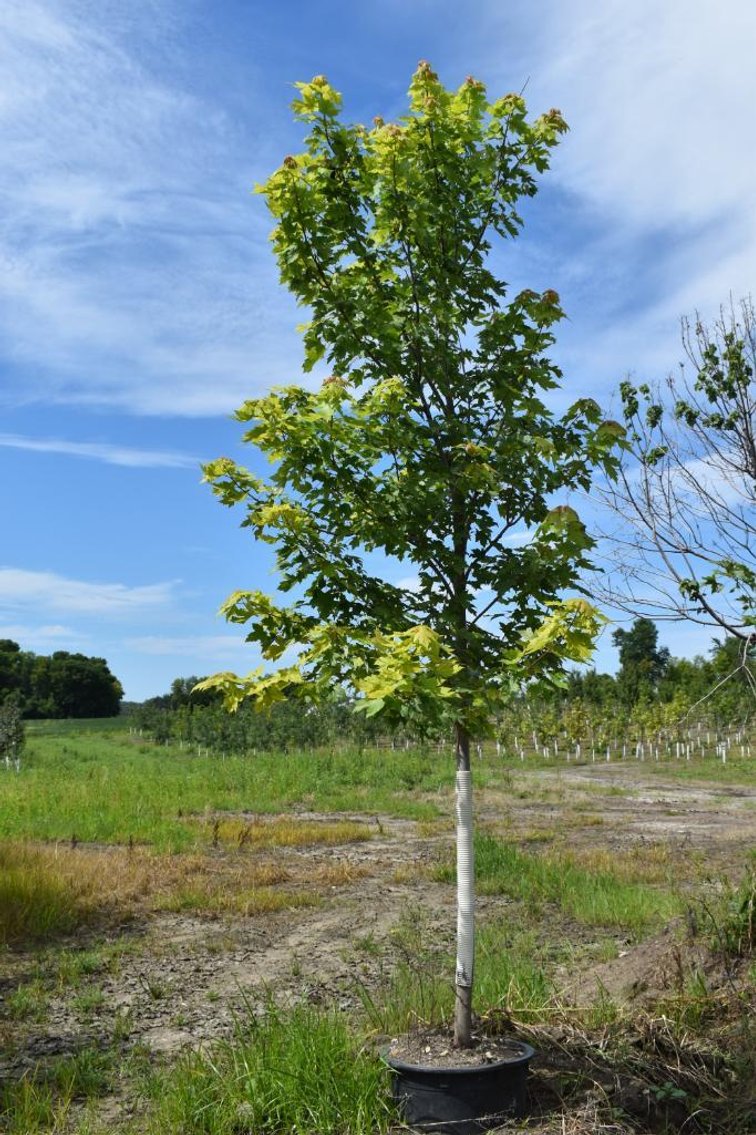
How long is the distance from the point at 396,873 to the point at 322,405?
8683mm

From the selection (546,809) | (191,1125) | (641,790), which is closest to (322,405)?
(191,1125)

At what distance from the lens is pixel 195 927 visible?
9.69m

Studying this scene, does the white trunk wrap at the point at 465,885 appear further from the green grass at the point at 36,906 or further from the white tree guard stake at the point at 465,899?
the green grass at the point at 36,906

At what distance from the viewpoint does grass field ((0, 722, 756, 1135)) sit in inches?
193

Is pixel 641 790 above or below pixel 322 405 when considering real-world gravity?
below

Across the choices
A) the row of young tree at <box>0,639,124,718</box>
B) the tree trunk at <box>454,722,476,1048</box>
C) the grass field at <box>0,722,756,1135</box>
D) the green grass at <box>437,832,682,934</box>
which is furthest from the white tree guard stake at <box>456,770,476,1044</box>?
the row of young tree at <box>0,639,124,718</box>

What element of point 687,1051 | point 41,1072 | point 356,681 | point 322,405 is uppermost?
point 322,405

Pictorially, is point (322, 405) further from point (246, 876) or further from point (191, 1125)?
point (246, 876)

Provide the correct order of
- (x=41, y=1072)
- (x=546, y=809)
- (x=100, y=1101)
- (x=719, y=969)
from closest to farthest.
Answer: (x=100, y=1101), (x=41, y=1072), (x=719, y=969), (x=546, y=809)

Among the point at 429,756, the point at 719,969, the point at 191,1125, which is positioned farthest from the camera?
the point at 429,756

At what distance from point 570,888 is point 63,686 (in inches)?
3542

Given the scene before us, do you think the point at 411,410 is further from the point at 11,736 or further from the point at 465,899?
the point at 11,736

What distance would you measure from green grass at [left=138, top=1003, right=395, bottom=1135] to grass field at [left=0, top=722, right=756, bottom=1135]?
1 cm

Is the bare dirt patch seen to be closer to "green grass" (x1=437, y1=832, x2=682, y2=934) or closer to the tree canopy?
"green grass" (x1=437, y1=832, x2=682, y2=934)
